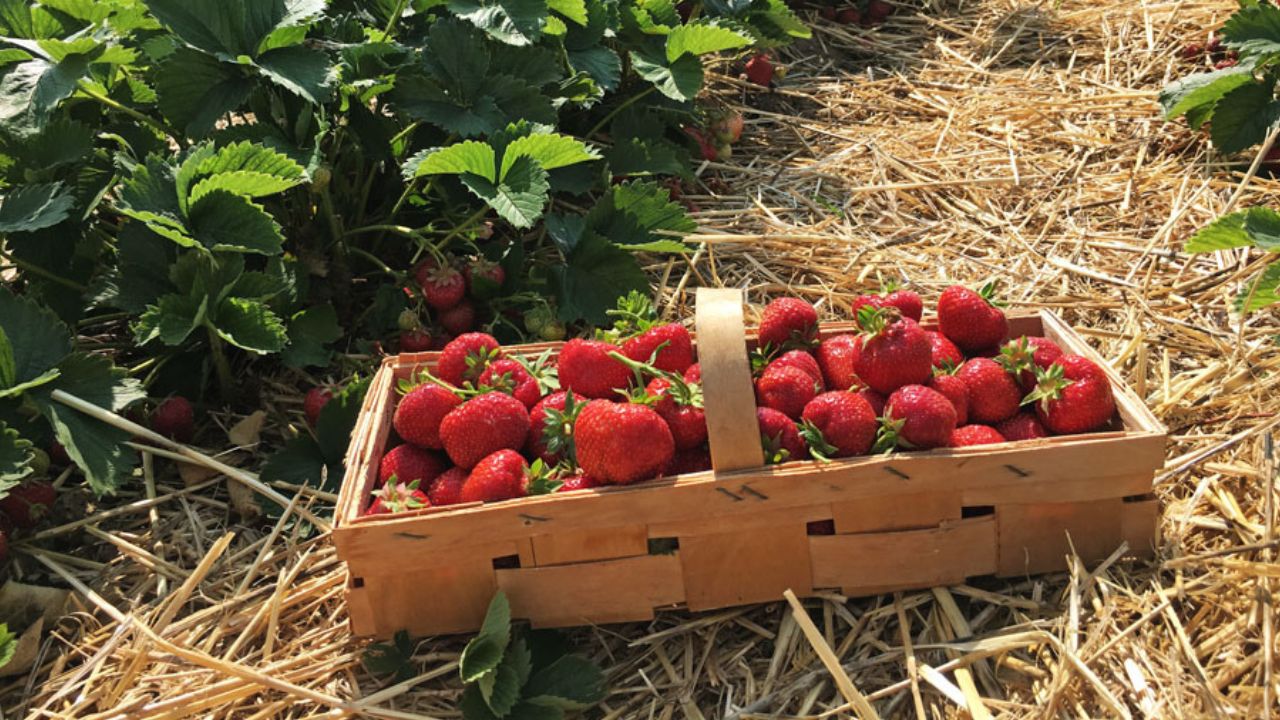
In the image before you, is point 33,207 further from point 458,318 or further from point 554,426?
point 554,426

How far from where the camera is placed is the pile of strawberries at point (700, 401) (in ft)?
5.60

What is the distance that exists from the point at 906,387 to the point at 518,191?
961mm

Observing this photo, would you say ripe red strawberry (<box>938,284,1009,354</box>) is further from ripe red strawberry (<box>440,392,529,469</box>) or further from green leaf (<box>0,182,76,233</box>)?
green leaf (<box>0,182,76,233</box>)

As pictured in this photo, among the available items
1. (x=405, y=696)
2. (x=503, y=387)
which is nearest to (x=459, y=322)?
(x=503, y=387)

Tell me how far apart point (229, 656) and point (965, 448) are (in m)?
1.16

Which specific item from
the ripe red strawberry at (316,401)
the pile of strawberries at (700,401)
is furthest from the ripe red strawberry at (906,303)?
the ripe red strawberry at (316,401)

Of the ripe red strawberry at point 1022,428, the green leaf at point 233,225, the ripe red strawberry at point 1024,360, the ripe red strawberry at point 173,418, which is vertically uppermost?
the green leaf at point 233,225

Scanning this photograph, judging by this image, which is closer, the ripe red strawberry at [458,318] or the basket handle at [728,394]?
the basket handle at [728,394]

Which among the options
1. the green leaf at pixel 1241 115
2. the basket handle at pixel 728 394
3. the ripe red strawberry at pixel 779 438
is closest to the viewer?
the basket handle at pixel 728 394

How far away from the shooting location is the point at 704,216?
306 cm

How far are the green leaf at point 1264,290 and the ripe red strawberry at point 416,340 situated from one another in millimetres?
1517

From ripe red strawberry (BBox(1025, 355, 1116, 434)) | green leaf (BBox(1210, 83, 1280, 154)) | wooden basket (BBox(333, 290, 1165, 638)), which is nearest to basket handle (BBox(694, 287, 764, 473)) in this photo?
wooden basket (BBox(333, 290, 1165, 638))

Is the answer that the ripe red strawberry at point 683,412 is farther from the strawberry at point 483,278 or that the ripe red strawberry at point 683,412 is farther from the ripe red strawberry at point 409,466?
the strawberry at point 483,278

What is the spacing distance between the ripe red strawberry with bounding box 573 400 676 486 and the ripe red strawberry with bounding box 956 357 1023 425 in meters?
0.48
